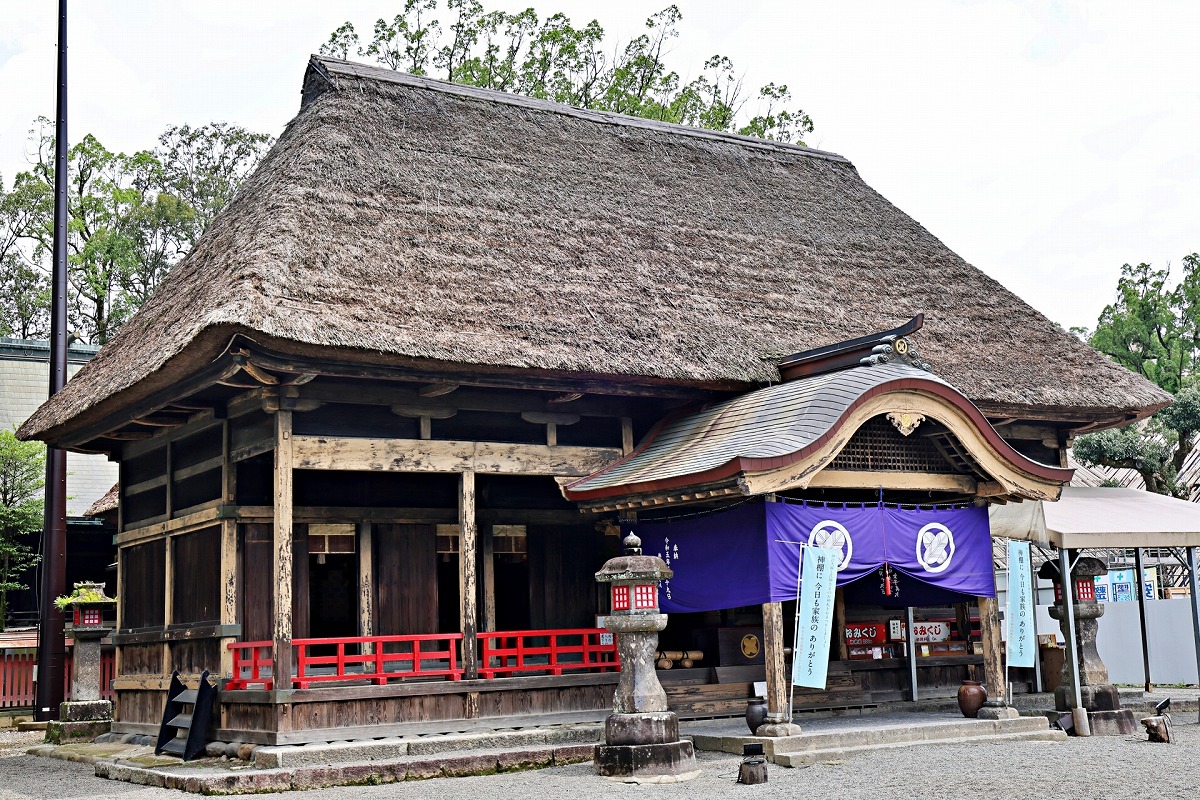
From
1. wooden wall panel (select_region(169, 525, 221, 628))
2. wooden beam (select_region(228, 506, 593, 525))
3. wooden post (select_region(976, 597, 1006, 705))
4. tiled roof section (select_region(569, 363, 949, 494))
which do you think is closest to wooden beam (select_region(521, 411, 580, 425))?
tiled roof section (select_region(569, 363, 949, 494))

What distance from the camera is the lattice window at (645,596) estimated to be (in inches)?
378

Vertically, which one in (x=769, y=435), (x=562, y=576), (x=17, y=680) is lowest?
(x=17, y=680)

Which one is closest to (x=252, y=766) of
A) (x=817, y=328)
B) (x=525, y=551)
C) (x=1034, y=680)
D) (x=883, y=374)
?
(x=525, y=551)

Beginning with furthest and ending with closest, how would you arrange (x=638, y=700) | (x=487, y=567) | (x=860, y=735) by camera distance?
(x=487, y=567), (x=860, y=735), (x=638, y=700)

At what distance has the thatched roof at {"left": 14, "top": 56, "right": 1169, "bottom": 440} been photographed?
1062cm

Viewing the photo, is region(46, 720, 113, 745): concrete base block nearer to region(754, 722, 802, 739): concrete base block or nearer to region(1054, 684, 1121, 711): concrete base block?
region(754, 722, 802, 739): concrete base block

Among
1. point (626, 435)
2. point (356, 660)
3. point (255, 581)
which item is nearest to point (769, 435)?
point (626, 435)

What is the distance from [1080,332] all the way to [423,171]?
103ft

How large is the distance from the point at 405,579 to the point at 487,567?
873 millimetres

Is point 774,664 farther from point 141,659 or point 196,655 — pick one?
point 141,659

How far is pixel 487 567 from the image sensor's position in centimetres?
1217

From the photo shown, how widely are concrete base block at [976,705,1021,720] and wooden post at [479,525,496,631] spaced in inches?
185

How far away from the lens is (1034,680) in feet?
48.6

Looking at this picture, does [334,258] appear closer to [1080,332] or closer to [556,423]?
[556,423]
